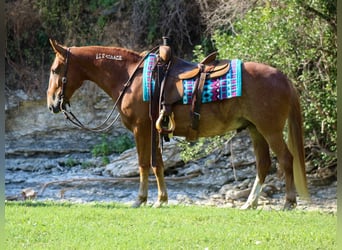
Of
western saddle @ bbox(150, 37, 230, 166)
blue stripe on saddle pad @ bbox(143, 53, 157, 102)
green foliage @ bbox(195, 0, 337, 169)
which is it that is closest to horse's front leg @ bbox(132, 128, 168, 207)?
western saddle @ bbox(150, 37, 230, 166)

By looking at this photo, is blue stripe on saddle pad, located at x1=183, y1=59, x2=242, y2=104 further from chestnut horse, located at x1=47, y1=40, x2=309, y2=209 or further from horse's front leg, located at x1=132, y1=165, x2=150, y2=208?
horse's front leg, located at x1=132, y1=165, x2=150, y2=208

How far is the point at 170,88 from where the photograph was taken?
762 centimetres

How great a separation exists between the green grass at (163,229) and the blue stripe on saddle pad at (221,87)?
1411 mm

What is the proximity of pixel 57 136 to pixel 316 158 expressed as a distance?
286 inches

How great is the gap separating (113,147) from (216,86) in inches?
333

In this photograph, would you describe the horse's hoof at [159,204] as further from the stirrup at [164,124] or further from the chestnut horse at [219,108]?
the stirrup at [164,124]

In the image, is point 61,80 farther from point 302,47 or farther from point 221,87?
point 302,47

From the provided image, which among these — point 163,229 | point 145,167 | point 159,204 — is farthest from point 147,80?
point 163,229

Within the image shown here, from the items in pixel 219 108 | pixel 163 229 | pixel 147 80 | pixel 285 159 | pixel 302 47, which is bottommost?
pixel 163 229

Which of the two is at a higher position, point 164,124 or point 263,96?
point 263,96

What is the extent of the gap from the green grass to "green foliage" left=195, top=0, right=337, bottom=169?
3516 mm

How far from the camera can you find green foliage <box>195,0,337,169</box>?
9695 millimetres

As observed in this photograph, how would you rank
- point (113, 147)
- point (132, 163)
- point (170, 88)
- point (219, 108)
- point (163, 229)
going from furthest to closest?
point (113, 147), point (132, 163), point (170, 88), point (219, 108), point (163, 229)

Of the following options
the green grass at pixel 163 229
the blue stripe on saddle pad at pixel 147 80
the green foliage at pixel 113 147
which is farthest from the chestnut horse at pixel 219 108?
the green foliage at pixel 113 147
